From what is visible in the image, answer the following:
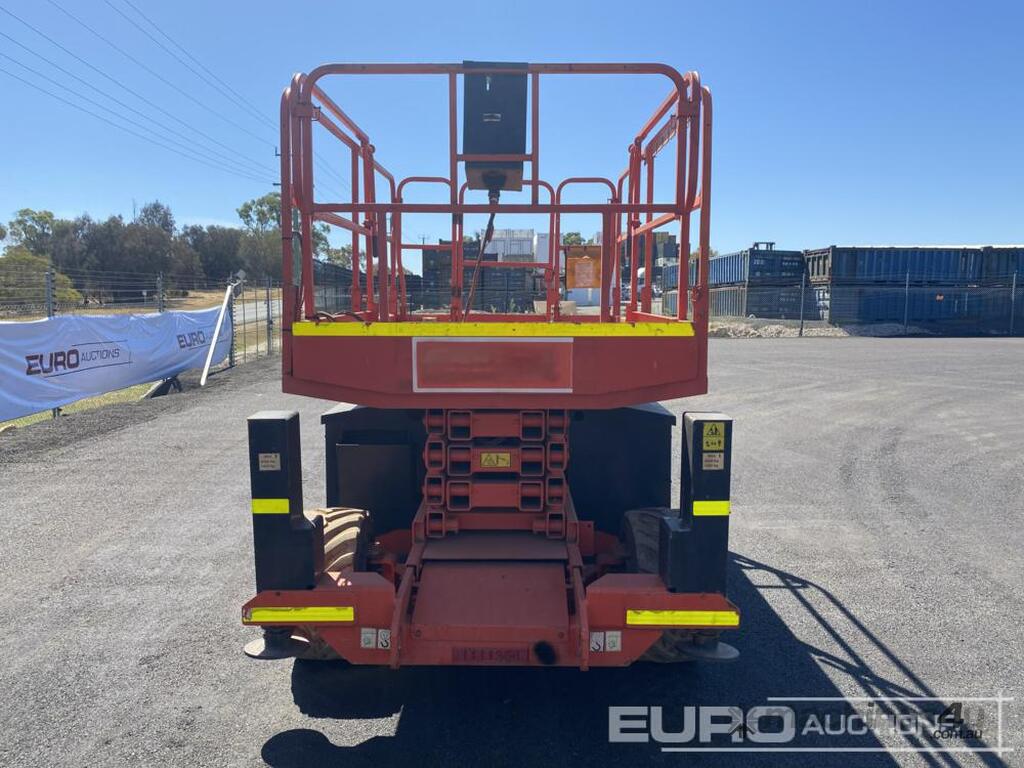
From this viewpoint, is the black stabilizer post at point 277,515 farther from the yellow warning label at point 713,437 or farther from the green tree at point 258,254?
the green tree at point 258,254

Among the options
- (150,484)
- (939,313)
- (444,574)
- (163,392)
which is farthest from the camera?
(939,313)

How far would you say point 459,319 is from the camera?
4.18 metres

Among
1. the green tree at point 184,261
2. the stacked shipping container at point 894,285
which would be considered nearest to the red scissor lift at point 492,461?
the stacked shipping container at point 894,285

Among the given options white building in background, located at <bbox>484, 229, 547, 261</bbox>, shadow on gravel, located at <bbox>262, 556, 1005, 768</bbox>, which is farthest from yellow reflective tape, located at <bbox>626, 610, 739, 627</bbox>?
white building in background, located at <bbox>484, 229, 547, 261</bbox>

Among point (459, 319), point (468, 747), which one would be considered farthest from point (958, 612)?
point (459, 319)

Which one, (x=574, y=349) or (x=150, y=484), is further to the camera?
(x=150, y=484)

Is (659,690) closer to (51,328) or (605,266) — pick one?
(605,266)

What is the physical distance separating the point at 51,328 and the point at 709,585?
38.1 feet

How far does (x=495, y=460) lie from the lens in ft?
12.7

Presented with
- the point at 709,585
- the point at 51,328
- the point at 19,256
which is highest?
the point at 19,256

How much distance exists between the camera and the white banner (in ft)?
34.5

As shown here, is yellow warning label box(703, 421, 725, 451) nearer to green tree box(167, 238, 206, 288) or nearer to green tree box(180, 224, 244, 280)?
green tree box(167, 238, 206, 288)

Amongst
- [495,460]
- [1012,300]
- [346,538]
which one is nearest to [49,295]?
[346,538]

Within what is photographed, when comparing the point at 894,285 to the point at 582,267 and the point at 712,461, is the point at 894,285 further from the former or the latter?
the point at 712,461
